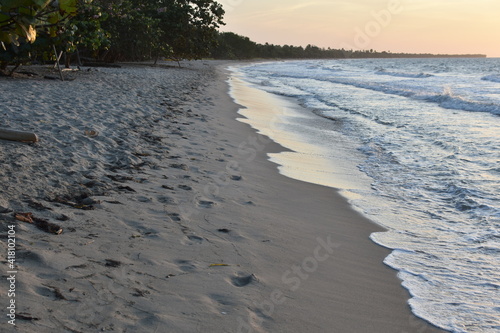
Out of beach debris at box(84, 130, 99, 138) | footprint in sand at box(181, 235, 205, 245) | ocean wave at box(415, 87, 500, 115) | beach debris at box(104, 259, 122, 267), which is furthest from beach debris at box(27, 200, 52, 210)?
ocean wave at box(415, 87, 500, 115)

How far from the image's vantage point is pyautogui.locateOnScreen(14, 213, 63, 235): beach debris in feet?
9.84

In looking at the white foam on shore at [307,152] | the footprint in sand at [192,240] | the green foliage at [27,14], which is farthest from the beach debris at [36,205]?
the white foam on shore at [307,152]

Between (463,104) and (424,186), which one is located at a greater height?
(463,104)

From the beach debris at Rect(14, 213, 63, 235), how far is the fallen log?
6.33 feet

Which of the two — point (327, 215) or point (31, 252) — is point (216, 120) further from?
point (31, 252)

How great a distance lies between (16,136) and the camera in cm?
475

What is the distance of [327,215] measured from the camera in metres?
4.36

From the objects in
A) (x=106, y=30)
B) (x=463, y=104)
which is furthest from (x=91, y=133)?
(x=106, y=30)

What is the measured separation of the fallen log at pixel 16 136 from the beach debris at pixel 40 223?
1930 millimetres

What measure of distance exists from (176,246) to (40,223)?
0.97 metres

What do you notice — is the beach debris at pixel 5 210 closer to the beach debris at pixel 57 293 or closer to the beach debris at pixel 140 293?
the beach debris at pixel 57 293

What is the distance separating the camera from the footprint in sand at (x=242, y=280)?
272cm

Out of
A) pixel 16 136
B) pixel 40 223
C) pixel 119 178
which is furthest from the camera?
pixel 16 136

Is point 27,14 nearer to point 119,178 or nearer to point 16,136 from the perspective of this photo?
point 119,178
